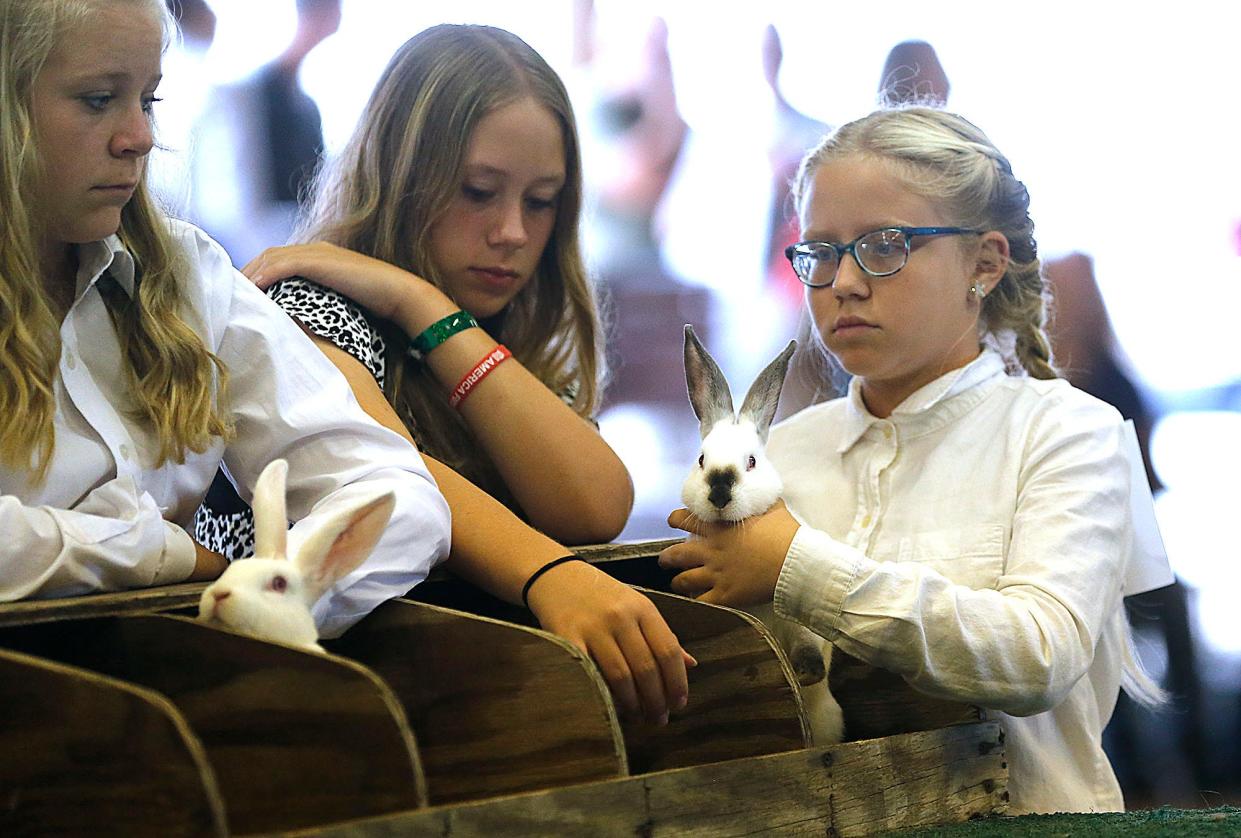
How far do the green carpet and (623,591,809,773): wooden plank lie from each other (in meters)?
0.14

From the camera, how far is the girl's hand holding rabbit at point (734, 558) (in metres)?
1.35

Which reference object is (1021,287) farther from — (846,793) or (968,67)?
(968,67)


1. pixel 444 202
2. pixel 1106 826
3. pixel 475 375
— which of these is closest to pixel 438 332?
pixel 475 375

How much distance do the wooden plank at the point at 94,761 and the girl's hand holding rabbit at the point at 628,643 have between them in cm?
40

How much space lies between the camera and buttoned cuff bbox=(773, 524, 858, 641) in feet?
4.24

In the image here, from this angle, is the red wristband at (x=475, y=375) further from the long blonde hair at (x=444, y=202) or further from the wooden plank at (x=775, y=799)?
the wooden plank at (x=775, y=799)

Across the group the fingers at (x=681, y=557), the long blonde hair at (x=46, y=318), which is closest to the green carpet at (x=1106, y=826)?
the fingers at (x=681, y=557)

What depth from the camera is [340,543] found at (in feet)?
3.46

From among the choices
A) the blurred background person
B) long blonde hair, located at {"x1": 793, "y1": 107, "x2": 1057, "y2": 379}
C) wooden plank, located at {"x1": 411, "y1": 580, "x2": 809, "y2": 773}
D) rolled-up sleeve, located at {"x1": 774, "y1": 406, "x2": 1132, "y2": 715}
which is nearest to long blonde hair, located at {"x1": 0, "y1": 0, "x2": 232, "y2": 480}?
wooden plank, located at {"x1": 411, "y1": 580, "x2": 809, "y2": 773}

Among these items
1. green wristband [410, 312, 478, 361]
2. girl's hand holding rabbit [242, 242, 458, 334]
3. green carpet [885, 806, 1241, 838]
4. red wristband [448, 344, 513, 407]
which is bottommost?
green carpet [885, 806, 1241, 838]

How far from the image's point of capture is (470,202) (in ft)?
5.48

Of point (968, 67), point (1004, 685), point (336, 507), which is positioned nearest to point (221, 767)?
point (336, 507)

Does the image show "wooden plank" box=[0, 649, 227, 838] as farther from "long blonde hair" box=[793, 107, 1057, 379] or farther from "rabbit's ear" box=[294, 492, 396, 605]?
"long blonde hair" box=[793, 107, 1057, 379]

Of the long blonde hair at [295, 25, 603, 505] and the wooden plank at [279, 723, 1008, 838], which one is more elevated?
the long blonde hair at [295, 25, 603, 505]
